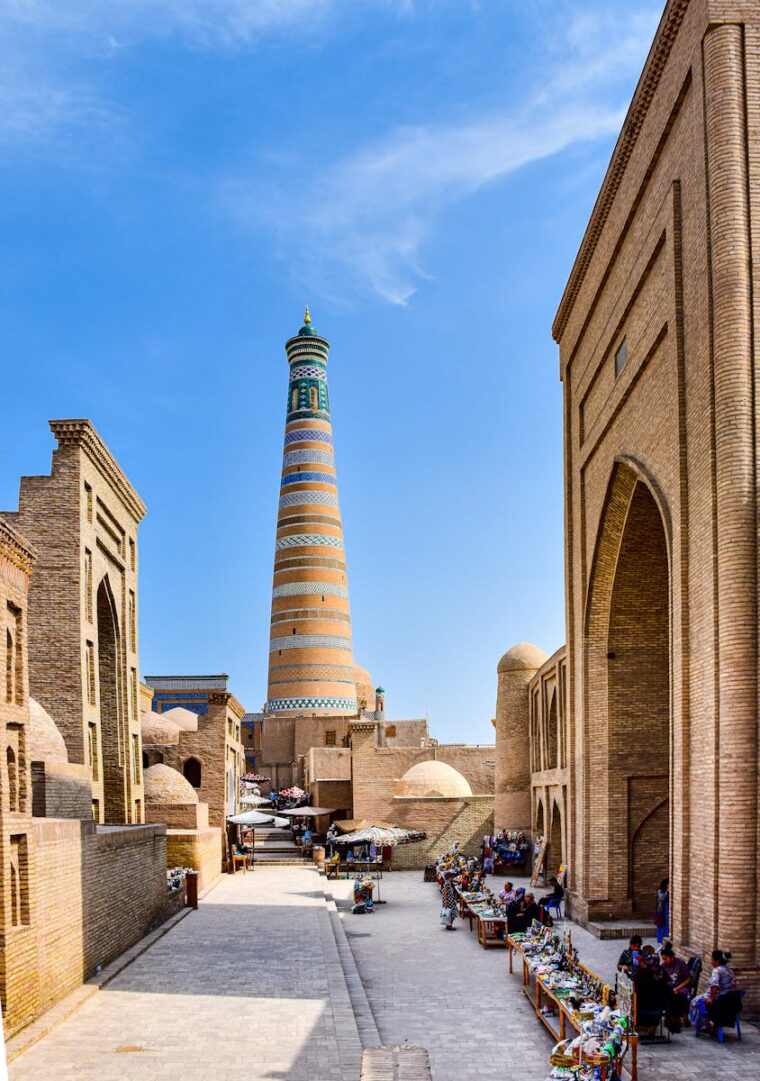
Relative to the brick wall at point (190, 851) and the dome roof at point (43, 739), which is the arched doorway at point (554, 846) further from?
the dome roof at point (43, 739)

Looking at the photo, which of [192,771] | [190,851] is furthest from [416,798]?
[190,851]

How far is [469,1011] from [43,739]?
6.08 meters

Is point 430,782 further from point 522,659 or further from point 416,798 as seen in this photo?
point 522,659

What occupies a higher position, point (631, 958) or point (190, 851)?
point (631, 958)

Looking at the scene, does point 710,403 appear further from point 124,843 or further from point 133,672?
point 133,672

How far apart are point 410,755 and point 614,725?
52.0 feet

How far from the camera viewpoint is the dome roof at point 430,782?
28.0 meters

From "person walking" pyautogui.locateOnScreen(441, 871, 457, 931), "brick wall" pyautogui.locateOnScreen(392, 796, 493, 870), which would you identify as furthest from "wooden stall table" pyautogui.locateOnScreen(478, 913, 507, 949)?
"brick wall" pyautogui.locateOnScreen(392, 796, 493, 870)

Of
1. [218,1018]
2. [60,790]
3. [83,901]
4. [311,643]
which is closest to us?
[218,1018]

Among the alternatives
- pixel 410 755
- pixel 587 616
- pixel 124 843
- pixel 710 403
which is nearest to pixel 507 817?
pixel 410 755

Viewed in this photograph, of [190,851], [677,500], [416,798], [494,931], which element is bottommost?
[416,798]

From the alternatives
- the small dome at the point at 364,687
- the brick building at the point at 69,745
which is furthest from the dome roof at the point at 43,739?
the small dome at the point at 364,687

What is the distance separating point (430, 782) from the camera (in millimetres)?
28141

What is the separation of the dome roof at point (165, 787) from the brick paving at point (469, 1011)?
6.27 m
